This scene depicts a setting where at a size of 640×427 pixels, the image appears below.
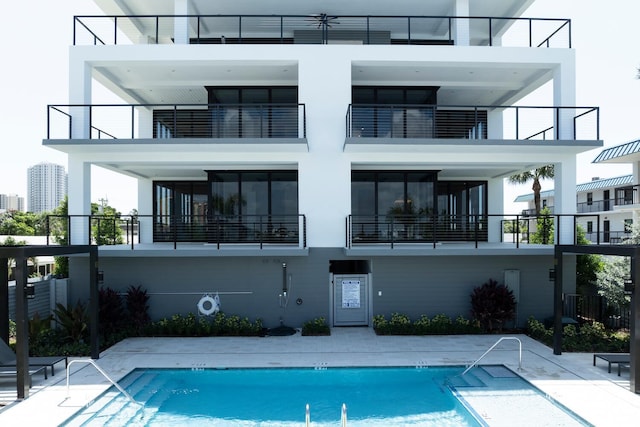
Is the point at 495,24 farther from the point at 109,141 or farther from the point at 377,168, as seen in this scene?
the point at 109,141

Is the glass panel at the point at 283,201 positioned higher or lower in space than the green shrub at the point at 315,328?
higher

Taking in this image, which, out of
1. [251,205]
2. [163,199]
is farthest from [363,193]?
[163,199]

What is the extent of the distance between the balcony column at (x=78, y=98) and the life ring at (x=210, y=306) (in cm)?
705

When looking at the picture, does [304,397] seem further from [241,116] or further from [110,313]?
[241,116]

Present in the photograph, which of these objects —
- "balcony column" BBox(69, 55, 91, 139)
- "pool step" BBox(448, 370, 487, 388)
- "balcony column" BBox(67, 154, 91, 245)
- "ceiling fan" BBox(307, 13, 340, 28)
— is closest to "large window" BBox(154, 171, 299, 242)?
"balcony column" BBox(67, 154, 91, 245)

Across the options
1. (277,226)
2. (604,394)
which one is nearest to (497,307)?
(604,394)

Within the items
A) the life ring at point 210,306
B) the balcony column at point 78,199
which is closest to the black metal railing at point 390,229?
the life ring at point 210,306

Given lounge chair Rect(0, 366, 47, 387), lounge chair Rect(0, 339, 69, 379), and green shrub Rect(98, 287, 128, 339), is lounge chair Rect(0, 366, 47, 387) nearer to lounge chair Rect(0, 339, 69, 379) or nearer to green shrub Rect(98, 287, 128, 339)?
lounge chair Rect(0, 339, 69, 379)

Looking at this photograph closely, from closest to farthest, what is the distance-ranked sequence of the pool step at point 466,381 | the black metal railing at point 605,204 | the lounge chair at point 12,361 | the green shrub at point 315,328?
the lounge chair at point 12,361 → the pool step at point 466,381 → the green shrub at point 315,328 → the black metal railing at point 605,204

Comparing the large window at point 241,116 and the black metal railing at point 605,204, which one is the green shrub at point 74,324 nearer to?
the large window at point 241,116

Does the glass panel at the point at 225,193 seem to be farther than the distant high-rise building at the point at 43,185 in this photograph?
No

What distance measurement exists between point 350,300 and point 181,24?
1192 cm

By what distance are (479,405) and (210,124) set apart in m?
13.2

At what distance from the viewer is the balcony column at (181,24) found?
51.8 ft
